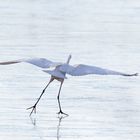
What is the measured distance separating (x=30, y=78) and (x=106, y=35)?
4989 millimetres

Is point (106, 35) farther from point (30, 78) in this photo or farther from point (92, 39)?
point (30, 78)

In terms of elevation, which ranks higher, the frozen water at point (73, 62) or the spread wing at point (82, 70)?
the spread wing at point (82, 70)

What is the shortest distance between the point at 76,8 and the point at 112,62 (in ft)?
25.6

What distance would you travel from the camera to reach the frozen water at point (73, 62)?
8812 millimetres

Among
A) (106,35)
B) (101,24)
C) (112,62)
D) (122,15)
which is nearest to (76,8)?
(122,15)

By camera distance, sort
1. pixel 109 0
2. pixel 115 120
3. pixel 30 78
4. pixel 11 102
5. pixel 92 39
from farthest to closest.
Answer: pixel 109 0
pixel 92 39
pixel 30 78
pixel 11 102
pixel 115 120

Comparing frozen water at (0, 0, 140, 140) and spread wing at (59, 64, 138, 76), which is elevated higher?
spread wing at (59, 64, 138, 76)

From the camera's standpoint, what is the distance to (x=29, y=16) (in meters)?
19.2

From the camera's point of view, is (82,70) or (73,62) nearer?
(82,70)

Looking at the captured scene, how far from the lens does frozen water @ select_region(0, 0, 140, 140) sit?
881cm

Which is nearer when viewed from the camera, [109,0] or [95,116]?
[95,116]

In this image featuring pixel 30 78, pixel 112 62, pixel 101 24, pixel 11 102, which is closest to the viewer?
pixel 11 102

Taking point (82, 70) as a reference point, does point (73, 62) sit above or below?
below

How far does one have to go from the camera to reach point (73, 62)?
13172 millimetres
